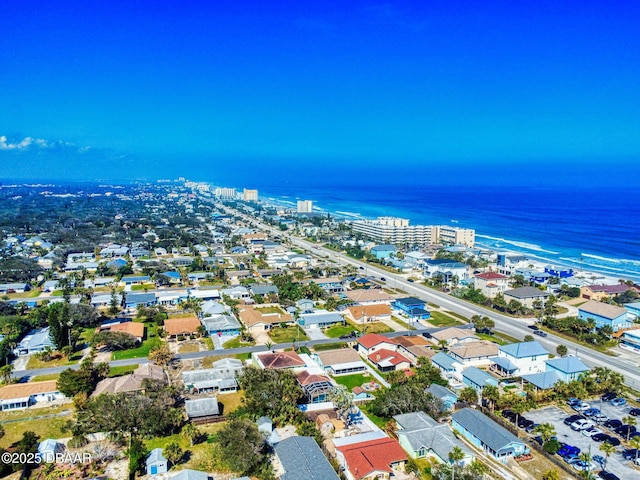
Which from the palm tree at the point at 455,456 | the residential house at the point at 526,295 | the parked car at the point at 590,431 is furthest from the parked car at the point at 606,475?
the residential house at the point at 526,295

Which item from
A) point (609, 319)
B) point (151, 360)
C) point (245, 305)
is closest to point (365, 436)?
point (151, 360)

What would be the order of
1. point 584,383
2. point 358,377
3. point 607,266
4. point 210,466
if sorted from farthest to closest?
point 607,266 < point 358,377 < point 584,383 < point 210,466

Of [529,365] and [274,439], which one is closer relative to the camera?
[274,439]

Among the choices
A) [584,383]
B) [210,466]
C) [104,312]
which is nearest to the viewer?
[210,466]

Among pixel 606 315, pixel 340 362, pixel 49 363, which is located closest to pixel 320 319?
pixel 340 362

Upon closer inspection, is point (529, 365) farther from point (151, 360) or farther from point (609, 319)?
point (151, 360)

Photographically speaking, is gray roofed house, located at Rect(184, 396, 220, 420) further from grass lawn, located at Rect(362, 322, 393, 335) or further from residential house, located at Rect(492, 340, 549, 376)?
residential house, located at Rect(492, 340, 549, 376)
